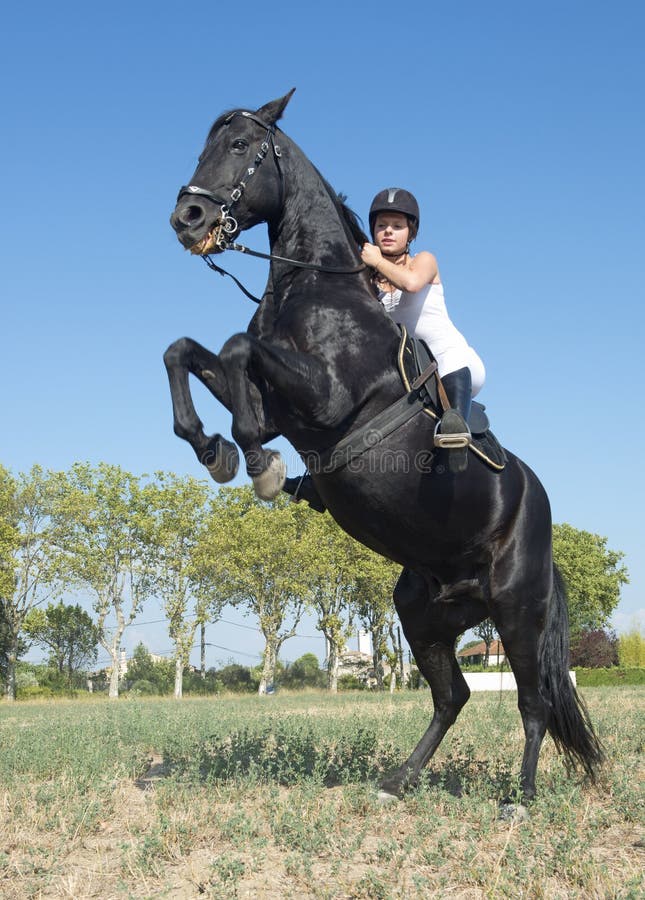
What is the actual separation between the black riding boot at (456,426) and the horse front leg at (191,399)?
54.9 inches

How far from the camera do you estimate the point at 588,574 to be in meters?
62.5

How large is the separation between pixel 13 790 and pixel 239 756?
6.70 feet

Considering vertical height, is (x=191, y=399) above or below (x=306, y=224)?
below

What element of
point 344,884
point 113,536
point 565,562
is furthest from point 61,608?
point 344,884

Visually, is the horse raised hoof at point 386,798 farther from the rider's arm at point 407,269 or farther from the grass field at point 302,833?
the rider's arm at point 407,269

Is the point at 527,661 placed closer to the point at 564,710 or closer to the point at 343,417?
the point at 564,710

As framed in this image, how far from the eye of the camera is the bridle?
215 inches

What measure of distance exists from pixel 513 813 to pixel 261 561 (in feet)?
143

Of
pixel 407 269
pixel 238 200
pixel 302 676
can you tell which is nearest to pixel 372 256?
pixel 407 269

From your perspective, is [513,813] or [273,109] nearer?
[513,813]

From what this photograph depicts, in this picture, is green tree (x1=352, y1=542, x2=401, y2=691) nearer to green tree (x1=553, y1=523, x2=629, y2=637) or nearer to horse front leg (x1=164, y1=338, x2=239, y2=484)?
green tree (x1=553, y1=523, x2=629, y2=637)

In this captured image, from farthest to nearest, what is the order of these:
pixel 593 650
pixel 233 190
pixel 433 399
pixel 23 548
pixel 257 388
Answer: pixel 593 650 → pixel 23 548 → pixel 433 399 → pixel 233 190 → pixel 257 388

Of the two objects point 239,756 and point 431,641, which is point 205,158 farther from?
point 239,756

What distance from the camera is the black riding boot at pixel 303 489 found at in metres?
6.03
